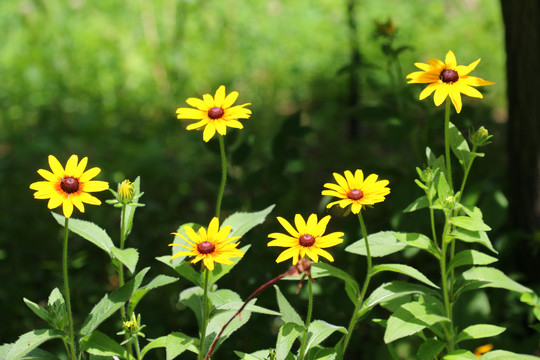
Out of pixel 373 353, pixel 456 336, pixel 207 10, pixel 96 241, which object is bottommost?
pixel 373 353

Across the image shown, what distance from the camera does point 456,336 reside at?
146 cm

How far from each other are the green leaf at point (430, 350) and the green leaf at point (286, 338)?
31 centimetres

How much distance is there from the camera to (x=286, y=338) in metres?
1.22

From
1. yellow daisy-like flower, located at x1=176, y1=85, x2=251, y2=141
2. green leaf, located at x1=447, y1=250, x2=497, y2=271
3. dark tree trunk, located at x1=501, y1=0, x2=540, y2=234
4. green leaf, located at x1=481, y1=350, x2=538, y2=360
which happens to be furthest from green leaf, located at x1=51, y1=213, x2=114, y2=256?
dark tree trunk, located at x1=501, y1=0, x2=540, y2=234

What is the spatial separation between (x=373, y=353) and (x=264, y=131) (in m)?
2.07

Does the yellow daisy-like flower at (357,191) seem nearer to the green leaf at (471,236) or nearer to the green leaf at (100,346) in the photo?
the green leaf at (471,236)

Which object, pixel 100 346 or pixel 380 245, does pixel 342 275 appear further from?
pixel 100 346

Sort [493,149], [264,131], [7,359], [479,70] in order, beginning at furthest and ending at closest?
[479,70] < [264,131] < [493,149] < [7,359]

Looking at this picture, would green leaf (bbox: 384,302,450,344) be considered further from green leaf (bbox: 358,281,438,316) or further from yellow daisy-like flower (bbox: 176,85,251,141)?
yellow daisy-like flower (bbox: 176,85,251,141)

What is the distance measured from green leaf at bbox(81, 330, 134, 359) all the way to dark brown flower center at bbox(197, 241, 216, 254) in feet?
1.05

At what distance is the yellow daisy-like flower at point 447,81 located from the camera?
3.91 ft

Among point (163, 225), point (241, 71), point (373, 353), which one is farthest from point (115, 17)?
point (373, 353)

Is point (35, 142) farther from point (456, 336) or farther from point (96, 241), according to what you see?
point (456, 336)

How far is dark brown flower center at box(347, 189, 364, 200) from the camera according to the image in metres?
1.18
